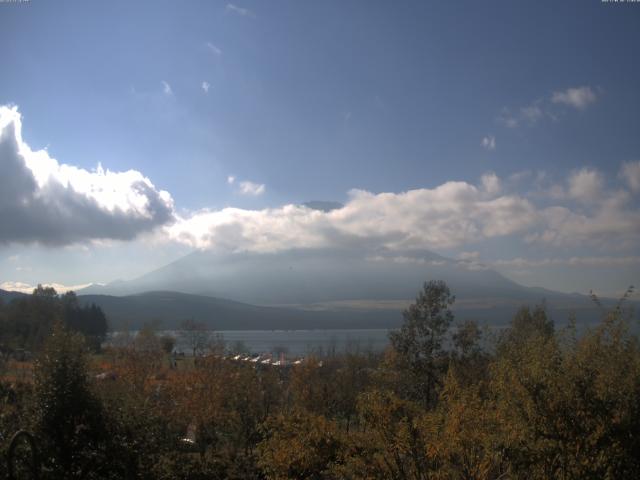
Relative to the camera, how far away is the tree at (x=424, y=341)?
24288mm

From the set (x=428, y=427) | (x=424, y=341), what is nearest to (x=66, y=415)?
(x=428, y=427)

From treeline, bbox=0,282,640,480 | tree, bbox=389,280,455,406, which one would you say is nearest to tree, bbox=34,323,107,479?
treeline, bbox=0,282,640,480

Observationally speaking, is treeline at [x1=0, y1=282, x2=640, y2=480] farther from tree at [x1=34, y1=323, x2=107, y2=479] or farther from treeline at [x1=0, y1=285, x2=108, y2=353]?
treeline at [x1=0, y1=285, x2=108, y2=353]

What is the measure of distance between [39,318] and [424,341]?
65.6 metres

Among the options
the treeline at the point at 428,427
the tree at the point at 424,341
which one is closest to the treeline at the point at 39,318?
the tree at the point at 424,341

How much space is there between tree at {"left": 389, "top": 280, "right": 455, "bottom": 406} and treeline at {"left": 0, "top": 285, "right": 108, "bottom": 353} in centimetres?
3896

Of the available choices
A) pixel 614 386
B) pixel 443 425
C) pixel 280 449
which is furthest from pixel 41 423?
pixel 614 386

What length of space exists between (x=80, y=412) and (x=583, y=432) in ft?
35.4

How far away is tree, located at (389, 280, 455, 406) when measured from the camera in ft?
79.7

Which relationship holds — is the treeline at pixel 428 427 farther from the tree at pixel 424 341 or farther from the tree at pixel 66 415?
the tree at pixel 424 341

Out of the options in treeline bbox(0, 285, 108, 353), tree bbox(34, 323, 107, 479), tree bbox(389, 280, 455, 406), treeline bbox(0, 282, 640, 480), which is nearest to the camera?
treeline bbox(0, 282, 640, 480)

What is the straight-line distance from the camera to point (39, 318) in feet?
243

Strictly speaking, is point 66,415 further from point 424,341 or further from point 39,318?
point 39,318

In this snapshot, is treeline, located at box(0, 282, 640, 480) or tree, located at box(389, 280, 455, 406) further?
tree, located at box(389, 280, 455, 406)
